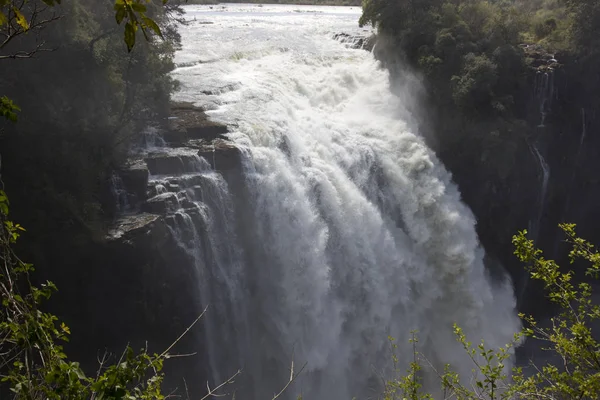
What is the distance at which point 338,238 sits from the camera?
712 inches

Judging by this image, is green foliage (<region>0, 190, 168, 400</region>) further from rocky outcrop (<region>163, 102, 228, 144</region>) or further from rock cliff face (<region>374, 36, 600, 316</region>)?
rock cliff face (<region>374, 36, 600, 316</region>)

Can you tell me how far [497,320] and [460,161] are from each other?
6.68m

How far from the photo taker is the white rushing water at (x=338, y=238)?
55.3ft

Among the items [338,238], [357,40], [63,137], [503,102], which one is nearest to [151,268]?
[63,137]

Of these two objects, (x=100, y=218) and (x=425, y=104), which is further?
(x=425, y=104)

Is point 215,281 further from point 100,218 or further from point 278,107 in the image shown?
point 278,107

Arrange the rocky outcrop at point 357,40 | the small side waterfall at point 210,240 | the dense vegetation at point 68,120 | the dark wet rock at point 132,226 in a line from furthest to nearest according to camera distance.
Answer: the rocky outcrop at point 357,40
the small side waterfall at point 210,240
the dark wet rock at point 132,226
the dense vegetation at point 68,120

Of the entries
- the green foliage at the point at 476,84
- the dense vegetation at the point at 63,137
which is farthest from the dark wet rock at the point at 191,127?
the green foliage at the point at 476,84

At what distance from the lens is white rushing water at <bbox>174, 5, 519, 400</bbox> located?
1684cm

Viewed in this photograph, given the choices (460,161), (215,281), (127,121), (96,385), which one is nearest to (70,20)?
(127,121)

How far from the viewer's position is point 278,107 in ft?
70.8

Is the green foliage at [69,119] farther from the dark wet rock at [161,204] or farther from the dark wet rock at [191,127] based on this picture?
the dark wet rock at [191,127]

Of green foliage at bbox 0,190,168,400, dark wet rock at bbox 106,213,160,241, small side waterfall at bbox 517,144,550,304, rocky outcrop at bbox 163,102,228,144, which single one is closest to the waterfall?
dark wet rock at bbox 106,213,160,241

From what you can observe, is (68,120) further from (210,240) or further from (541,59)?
(541,59)
